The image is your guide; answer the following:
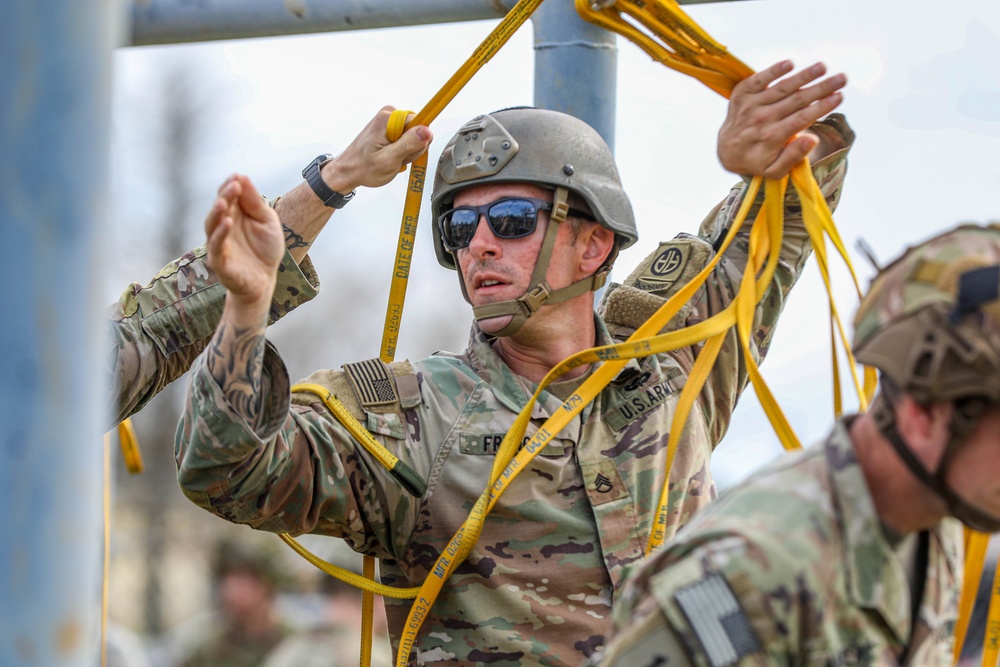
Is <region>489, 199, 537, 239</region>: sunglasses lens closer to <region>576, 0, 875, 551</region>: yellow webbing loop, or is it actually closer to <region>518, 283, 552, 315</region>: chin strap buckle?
<region>518, 283, 552, 315</region>: chin strap buckle

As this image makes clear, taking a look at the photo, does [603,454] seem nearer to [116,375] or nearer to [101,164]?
[116,375]

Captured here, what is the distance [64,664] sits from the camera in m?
1.67

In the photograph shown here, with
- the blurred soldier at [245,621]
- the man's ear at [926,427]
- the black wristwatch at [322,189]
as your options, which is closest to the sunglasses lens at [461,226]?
the black wristwatch at [322,189]

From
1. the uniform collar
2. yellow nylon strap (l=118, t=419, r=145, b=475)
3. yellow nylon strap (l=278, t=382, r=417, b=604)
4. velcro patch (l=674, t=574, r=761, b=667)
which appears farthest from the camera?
yellow nylon strap (l=118, t=419, r=145, b=475)

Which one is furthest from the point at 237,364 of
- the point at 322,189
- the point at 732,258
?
the point at 732,258

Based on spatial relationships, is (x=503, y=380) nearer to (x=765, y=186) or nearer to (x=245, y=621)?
(x=765, y=186)

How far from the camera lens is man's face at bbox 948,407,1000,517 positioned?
229cm

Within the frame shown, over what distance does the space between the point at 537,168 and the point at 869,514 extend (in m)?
2.01

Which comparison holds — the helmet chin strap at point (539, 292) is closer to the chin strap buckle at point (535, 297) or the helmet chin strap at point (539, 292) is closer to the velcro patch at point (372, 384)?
the chin strap buckle at point (535, 297)

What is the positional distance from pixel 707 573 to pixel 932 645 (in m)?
0.51

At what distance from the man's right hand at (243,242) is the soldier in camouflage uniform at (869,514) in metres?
1.16

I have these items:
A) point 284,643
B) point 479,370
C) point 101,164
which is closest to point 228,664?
point 284,643

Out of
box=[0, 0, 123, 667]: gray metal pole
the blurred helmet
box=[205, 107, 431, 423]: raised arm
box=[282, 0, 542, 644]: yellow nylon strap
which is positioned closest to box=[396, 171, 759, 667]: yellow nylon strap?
box=[282, 0, 542, 644]: yellow nylon strap

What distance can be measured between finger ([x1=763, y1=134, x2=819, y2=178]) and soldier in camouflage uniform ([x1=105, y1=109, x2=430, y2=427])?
3.32ft
